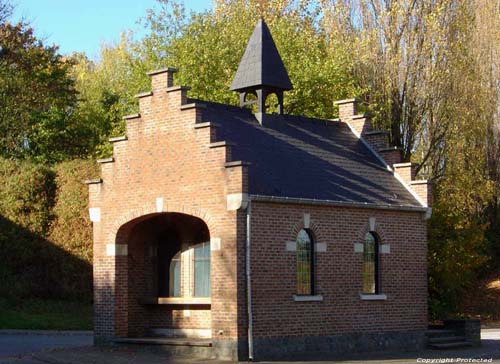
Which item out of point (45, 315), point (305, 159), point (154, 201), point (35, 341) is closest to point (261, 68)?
point (305, 159)

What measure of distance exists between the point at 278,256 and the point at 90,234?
601 inches

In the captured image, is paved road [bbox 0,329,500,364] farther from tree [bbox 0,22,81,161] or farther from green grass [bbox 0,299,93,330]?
tree [bbox 0,22,81,161]

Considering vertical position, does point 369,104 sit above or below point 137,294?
above

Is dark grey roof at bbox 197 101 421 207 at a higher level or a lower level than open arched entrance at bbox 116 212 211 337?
higher

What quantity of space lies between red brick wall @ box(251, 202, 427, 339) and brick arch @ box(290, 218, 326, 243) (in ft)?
0.08

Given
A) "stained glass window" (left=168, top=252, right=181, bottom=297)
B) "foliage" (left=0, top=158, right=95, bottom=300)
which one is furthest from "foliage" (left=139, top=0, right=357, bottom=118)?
"stained glass window" (left=168, top=252, right=181, bottom=297)

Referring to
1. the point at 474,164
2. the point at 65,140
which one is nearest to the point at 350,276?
the point at 474,164

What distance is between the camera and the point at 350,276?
77.8 feet

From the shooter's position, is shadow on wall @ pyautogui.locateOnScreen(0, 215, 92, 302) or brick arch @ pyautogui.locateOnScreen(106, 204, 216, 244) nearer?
brick arch @ pyautogui.locateOnScreen(106, 204, 216, 244)

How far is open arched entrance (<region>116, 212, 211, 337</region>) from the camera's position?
23.5 metres

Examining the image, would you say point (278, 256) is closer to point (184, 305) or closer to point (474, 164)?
point (184, 305)

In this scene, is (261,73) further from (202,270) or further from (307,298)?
(307,298)

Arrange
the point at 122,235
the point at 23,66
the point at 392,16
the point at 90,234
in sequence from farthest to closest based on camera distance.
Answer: the point at 23,66
the point at 392,16
the point at 90,234
the point at 122,235

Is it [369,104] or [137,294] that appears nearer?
[137,294]
